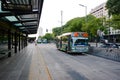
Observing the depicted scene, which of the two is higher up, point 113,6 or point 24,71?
point 113,6

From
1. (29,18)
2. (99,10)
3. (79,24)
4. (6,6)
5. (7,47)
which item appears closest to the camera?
A: (6,6)

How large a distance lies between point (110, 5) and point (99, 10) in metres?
122

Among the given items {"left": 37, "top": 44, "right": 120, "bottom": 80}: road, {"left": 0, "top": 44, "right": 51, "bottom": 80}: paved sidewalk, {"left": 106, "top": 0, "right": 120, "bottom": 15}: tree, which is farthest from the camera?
{"left": 106, "top": 0, "right": 120, "bottom": 15}: tree

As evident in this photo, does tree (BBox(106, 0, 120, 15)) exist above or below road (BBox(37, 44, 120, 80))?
above

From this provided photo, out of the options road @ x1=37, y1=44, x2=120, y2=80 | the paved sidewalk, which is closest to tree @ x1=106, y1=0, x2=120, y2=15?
road @ x1=37, y1=44, x2=120, y2=80

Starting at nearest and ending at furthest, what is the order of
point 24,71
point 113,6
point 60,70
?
1. point 24,71
2. point 60,70
3. point 113,6

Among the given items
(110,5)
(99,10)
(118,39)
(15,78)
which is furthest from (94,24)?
(99,10)

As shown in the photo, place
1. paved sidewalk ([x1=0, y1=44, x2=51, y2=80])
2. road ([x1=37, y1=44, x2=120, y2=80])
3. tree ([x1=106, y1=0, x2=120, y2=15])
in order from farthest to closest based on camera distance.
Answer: tree ([x1=106, y1=0, x2=120, y2=15])
paved sidewalk ([x1=0, y1=44, x2=51, y2=80])
road ([x1=37, y1=44, x2=120, y2=80])

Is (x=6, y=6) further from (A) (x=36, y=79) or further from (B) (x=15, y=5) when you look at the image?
(A) (x=36, y=79)

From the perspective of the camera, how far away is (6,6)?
19.7 m

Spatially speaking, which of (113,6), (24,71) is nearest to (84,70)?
(24,71)

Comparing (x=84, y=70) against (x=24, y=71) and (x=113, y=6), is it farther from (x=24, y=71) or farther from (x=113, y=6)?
(x=113, y=6)

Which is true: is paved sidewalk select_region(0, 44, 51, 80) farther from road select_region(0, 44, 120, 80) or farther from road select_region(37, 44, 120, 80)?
road select_region(37, 44, 120, 80)

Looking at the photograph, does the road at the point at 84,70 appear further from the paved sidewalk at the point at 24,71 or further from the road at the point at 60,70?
the paved sidewalk at the point at 24,71
